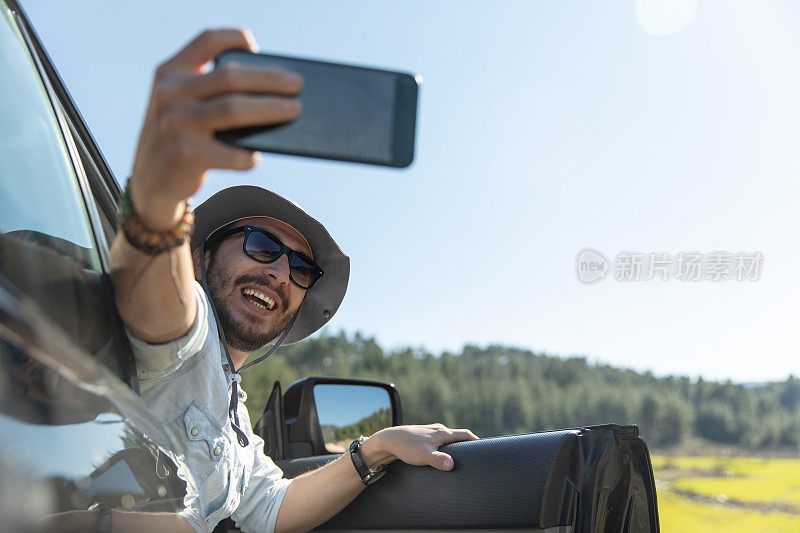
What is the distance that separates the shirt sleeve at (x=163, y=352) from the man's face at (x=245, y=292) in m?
1.51

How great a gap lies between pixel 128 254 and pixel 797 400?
3083 inches

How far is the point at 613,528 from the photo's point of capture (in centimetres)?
161

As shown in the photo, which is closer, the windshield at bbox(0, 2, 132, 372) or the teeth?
the windshield at bbox(0, 2, 132, 372)

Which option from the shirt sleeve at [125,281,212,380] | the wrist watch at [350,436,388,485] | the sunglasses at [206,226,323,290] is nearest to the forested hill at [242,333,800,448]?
the sunglasses at [206,226,323,290]

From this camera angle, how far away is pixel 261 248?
2.57 m

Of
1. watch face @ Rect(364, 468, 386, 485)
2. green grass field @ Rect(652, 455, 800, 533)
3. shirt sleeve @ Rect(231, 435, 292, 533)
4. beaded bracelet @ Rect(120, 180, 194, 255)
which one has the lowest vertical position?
green grass field @ Rect(652, 455, 800, 533)

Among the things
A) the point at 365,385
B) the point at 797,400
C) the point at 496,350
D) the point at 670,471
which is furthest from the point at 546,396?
the point at 365,385

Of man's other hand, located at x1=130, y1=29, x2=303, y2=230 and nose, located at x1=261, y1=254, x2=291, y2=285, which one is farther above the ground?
man's other hand, located at x1=130, y1=29, x2=303, y2=230

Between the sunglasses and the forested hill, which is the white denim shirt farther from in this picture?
the forested hill

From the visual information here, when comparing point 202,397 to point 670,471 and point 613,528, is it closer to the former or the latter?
point 613,528

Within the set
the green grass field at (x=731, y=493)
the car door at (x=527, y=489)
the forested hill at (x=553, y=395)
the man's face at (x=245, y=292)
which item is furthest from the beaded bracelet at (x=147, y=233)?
the forested hill at (x=553, y=395)

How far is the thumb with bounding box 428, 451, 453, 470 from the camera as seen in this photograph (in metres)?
1.73

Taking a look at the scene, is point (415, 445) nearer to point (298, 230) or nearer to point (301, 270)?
point (301, 270)

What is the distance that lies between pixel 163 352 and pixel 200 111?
50cm
